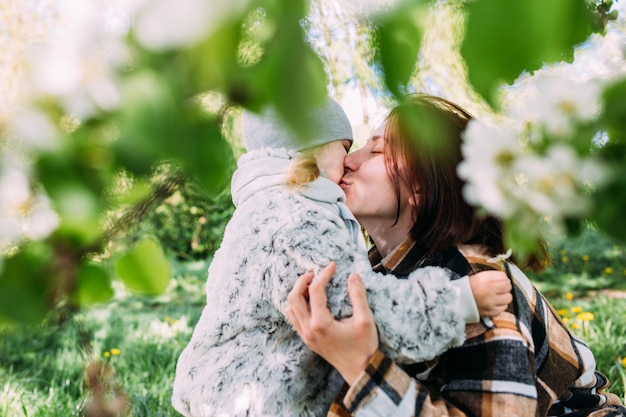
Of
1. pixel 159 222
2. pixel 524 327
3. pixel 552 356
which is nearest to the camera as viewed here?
pixel 524 327

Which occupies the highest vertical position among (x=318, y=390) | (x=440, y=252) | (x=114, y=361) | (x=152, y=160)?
(x=152, y=160)

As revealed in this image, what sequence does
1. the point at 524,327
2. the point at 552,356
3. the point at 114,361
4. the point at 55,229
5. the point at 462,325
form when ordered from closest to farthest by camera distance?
the point at 55,229 → the point at 462,325 → the point at 524,327 → the point at 552,356 → the point at 114,361

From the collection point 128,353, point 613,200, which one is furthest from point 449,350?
point 128,353

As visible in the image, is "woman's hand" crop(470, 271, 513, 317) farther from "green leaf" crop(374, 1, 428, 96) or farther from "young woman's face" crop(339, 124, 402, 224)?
"green leaf" crop(374, 1, 428, 96)

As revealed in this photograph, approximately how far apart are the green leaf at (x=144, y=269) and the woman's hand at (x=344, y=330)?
80 cm

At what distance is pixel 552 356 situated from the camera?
1629 millimetres

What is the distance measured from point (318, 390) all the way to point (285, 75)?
1.37 m

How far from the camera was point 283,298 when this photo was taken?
1503 mm

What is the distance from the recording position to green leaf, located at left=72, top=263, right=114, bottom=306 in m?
0.57

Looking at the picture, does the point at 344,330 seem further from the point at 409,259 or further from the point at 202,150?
the point at 202,150

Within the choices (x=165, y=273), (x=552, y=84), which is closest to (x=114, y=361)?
(x=165, y=273)

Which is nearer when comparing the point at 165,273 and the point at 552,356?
the point at 165,273

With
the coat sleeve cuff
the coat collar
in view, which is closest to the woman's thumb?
the coat sleeve cuff

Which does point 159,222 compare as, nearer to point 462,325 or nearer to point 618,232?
point 462,325
